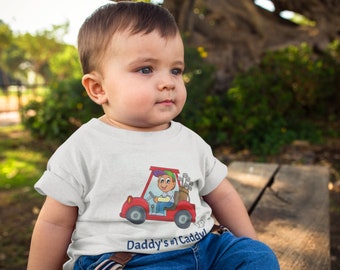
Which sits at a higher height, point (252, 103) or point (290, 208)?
point (290, 208)

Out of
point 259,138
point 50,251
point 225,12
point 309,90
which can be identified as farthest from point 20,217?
point 225,12

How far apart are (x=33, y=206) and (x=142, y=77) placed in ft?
11.4

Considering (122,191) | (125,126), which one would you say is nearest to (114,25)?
(125,126)

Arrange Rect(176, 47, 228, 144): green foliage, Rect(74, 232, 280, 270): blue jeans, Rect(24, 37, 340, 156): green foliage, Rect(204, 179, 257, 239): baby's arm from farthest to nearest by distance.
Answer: Rect(24, 37, 340, 156): green foliage → Rect(176, 47, 228, 144): green foliage → Rect(204, 179, 257, 239): baby's arm → Rect(74, 232, 280, 270): blue jeans

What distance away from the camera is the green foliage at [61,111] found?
658 cm

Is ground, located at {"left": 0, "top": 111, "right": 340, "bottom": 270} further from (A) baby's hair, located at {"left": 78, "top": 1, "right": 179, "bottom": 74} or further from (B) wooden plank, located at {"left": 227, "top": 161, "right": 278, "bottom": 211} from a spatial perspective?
(A) baby's hair, located at {"left": 78, "top": 1, "right": 179, "bottom": 74}

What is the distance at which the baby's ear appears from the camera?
Result: 56.7 inches

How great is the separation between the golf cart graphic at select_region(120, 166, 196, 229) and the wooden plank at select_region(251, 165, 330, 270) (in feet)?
1.58

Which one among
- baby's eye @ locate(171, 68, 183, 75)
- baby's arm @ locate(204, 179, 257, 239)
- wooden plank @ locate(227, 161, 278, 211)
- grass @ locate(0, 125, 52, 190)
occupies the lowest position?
grass @ locate(0, 125, 52, 190)

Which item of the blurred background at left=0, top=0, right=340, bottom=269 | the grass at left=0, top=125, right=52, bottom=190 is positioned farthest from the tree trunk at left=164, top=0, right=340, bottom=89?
the grass at left=0, top=125, right=52, bottom=190

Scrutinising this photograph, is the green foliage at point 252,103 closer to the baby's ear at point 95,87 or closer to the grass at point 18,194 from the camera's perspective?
the grass at point 18,194

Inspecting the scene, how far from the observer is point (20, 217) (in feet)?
13.5

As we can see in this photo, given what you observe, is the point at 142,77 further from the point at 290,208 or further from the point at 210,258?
the point at 290,208

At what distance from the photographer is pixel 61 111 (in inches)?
275
